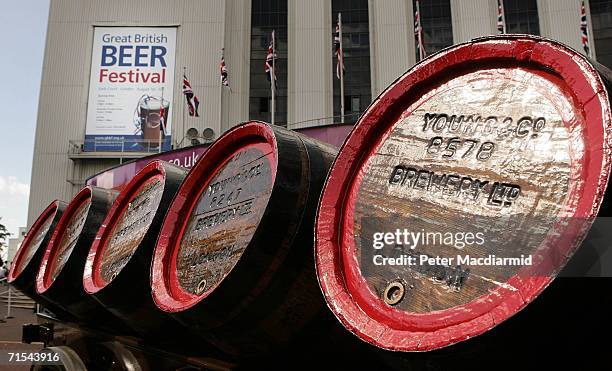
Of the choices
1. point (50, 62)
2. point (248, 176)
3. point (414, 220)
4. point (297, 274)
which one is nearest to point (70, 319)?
point (248, 176)

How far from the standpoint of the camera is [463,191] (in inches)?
60.0

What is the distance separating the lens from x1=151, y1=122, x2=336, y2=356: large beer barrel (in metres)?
2.02

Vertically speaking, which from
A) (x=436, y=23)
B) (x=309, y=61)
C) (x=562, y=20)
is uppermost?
(x=436, y=23)

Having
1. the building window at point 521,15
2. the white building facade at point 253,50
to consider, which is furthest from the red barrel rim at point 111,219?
the building window at point 521,15

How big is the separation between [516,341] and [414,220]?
50cm

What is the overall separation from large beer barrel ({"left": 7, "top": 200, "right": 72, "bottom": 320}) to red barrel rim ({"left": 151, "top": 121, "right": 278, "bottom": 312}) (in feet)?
7.95

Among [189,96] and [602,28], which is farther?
[602,28]

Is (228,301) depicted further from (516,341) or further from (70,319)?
(70,319)

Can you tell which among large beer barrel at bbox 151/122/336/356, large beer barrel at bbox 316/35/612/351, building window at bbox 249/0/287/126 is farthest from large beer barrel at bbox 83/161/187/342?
building window at bbox 249/0/287/126

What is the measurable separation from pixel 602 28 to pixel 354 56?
40.7 ft

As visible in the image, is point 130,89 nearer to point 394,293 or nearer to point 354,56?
point 354,56

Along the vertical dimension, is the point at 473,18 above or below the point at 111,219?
above

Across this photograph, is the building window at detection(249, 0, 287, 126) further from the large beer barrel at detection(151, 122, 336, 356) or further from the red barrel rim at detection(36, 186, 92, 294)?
the large beer barrel at detection(151, 122, 336, 356)

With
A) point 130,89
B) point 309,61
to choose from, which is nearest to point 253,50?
point 309,61
